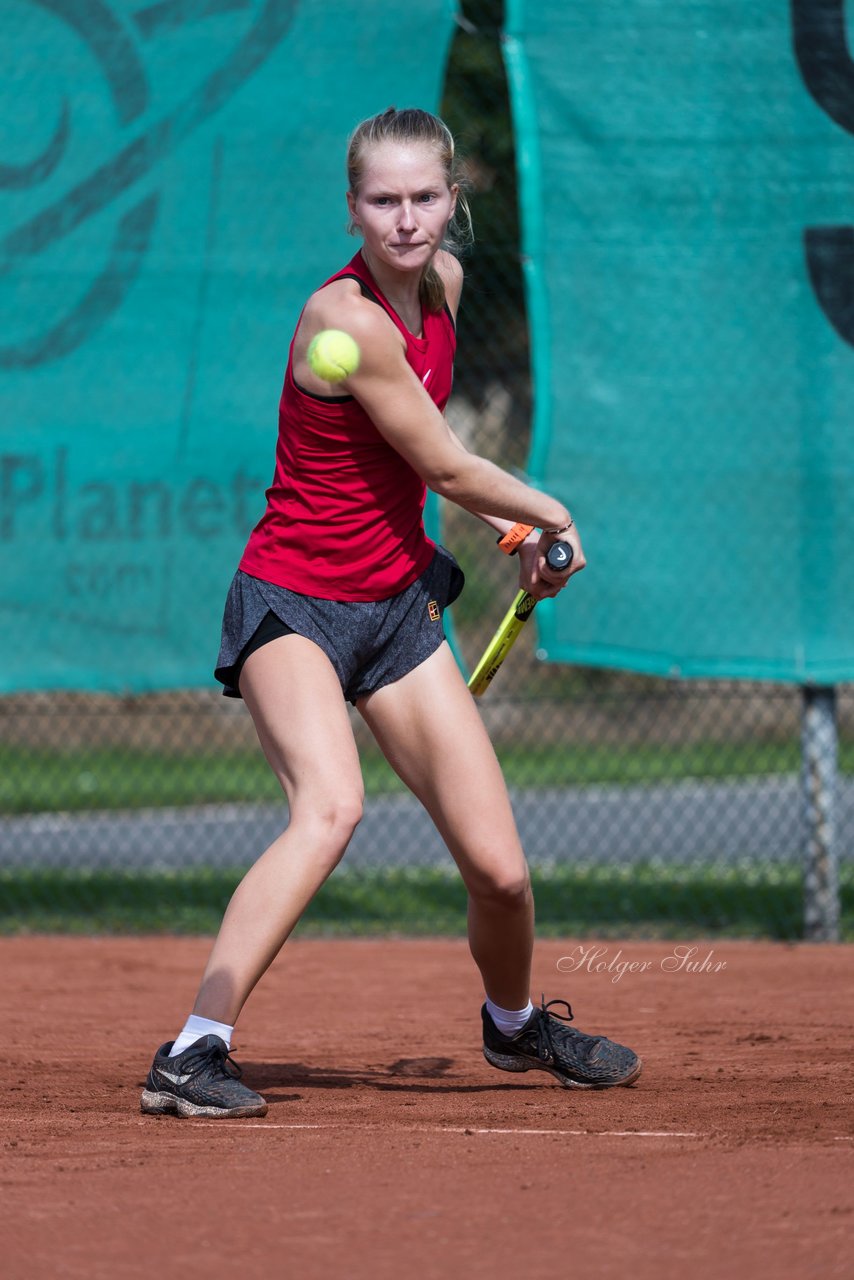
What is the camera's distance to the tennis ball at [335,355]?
3.13 meters

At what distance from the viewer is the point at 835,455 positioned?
18.1 ft

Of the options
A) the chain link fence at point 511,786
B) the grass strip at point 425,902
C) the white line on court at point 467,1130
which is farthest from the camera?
the chain link fence at point 511,786

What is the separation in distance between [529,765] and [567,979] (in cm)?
688

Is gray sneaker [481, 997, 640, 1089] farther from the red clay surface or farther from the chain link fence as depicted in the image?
the chain link fence

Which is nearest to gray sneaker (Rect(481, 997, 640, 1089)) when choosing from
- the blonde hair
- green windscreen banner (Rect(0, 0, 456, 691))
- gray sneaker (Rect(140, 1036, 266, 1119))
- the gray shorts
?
gray sneaker (Rect(140, 1036, 266, 1119))

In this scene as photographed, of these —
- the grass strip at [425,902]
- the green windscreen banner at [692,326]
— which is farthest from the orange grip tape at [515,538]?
the grass strip at [425,902]

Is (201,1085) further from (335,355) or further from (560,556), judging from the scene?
(335,355)

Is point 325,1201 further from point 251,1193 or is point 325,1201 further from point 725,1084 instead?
point 725,1084

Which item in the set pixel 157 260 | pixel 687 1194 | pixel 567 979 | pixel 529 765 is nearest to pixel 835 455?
pixel 567 979

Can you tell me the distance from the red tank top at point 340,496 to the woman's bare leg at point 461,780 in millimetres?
224

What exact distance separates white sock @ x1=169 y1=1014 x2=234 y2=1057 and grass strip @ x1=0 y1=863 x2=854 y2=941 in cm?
286

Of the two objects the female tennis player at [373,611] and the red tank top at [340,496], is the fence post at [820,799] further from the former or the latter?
the red tank top at [340,496]

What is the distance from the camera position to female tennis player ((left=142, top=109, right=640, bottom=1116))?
3.19 metres

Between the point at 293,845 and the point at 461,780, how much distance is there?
383 millimetres
